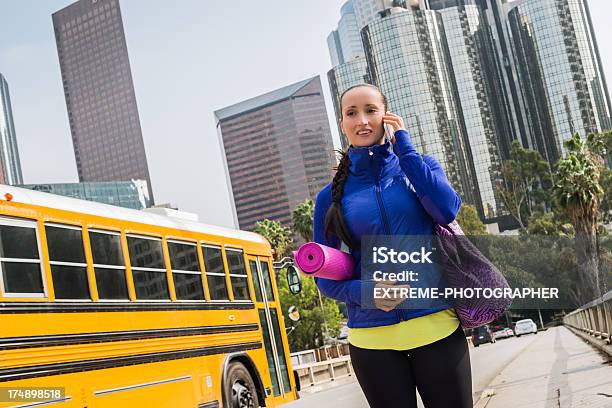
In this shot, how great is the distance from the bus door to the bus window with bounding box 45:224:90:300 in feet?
13.6

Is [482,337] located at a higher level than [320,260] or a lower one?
lower

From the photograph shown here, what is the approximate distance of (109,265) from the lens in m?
7.55

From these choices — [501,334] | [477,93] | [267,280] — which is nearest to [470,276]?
[267,280]

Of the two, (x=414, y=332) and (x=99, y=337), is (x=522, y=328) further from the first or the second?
(x=414, y=332)

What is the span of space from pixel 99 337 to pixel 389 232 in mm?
5188

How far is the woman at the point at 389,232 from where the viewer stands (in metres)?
2.42

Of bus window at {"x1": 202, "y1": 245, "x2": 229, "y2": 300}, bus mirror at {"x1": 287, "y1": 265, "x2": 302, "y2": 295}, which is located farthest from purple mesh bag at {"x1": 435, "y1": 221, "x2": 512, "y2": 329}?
bus window at {"x1": 202, "y1": 245, "x2": 229, "y2": 300}

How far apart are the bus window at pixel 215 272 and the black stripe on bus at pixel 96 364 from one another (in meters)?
0.64

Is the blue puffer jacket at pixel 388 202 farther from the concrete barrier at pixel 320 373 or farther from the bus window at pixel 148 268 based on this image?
the concrete barrier at pixel 320 373

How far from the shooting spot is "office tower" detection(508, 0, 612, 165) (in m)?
119

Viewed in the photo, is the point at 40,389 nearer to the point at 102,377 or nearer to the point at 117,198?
the point at 102,377

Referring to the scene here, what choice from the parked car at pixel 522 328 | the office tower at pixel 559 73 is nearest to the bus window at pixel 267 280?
the parked car at pixel 522 328

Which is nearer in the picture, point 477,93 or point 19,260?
point 19,260

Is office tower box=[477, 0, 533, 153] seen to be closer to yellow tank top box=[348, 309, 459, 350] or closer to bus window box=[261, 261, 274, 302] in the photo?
bus window box=[261, 261, 274, 302]
